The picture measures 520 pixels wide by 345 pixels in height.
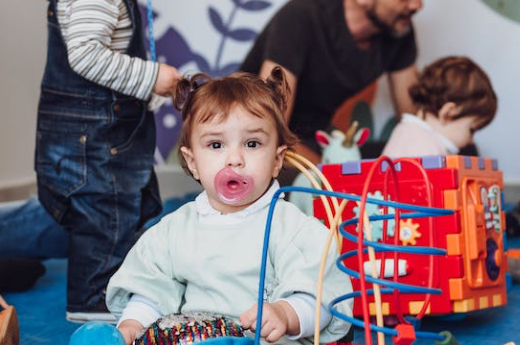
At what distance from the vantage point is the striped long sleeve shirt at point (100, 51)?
1247 millimetres

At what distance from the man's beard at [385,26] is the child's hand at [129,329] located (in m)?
1.74

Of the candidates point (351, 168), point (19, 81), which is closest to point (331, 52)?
point (19, 81)

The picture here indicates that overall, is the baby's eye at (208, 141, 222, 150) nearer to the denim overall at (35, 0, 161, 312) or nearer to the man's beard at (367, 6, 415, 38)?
the denim overall at (35, 0, 161, 312)

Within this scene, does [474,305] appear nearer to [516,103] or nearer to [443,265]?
[443,265]

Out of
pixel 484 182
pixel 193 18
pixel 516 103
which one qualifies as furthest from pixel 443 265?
pixel 193 18

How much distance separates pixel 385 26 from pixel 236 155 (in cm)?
173

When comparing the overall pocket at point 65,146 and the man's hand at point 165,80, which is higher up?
the man's hand at point 165,80

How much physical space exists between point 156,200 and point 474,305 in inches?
24.0

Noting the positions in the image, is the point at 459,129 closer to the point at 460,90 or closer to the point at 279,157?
the point at 460,90

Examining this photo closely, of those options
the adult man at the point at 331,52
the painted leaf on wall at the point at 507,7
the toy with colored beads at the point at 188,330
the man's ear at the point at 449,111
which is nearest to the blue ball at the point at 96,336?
the toy with colored beads at the point at 188,330

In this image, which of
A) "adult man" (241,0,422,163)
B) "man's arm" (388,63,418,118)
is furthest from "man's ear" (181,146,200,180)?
"man's arm" (388,63,418,118)

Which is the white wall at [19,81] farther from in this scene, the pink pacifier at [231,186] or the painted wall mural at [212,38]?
the pink pacifier at [231,186]

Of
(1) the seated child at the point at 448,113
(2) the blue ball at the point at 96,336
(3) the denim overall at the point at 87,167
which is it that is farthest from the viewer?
(1) the seated child at the point at 448,113

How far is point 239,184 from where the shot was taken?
822 millimetres
